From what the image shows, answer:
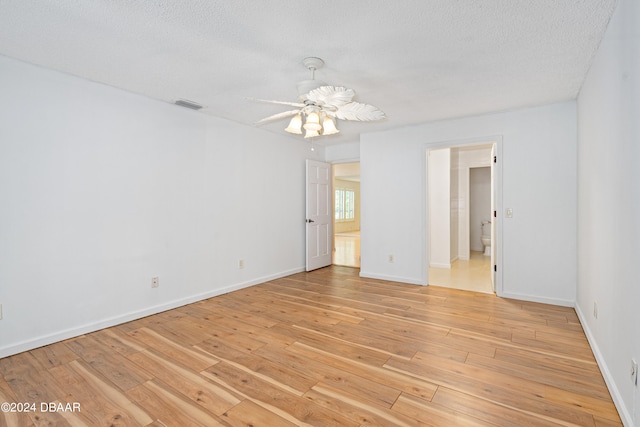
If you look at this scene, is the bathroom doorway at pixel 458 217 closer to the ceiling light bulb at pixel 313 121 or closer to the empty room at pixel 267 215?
the empty room at pixel 267 215

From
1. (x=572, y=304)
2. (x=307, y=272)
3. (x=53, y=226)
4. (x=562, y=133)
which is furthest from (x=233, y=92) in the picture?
(x=572, y=304)

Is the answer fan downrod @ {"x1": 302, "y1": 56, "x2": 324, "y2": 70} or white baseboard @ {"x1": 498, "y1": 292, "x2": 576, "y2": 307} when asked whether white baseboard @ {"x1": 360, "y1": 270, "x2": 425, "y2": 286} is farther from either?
fan downrod @ {"x1": 302, "y1": 56, "x2": 324, "y2": 70}

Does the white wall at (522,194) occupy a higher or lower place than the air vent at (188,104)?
lower

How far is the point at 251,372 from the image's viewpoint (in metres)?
2.26

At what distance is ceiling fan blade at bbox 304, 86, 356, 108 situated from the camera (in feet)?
7.11

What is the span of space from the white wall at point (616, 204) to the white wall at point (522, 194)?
0.88 m

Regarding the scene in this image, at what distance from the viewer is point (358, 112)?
255 centimetres

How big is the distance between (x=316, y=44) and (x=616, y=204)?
7.41ft

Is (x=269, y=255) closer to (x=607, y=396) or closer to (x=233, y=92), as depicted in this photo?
(x=233, y=92)

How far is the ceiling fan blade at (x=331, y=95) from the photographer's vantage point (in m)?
2.17

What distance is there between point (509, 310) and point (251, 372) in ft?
9.74

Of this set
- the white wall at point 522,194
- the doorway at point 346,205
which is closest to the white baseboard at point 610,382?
the white wall at point 522,194

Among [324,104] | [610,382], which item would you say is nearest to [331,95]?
[324,104]

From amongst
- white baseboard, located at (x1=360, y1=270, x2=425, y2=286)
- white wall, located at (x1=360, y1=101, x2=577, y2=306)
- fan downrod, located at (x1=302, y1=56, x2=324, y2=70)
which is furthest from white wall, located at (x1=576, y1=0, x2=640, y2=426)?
white baseboard, located at (x1=360, y1=270, x2=425, y2=286)
